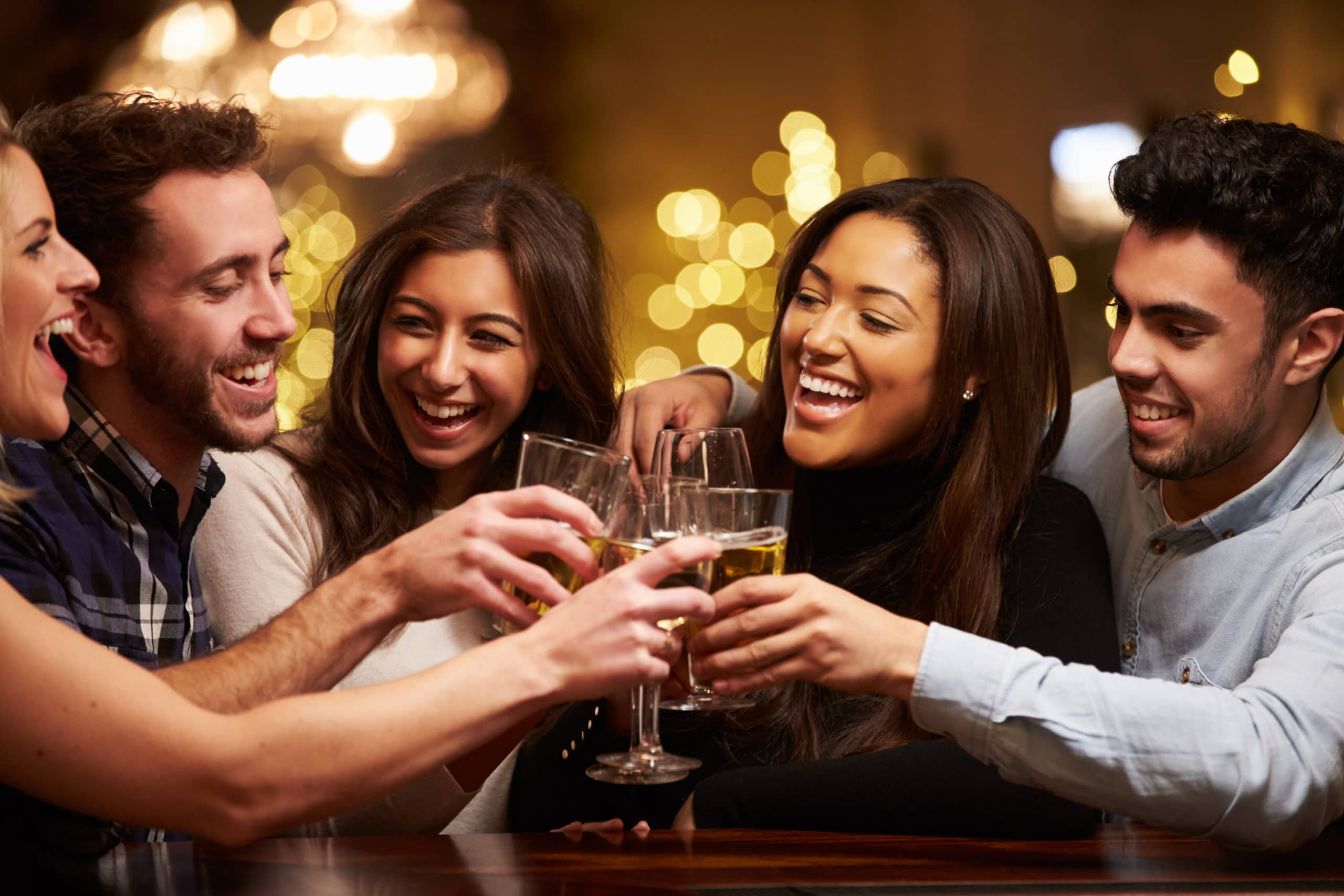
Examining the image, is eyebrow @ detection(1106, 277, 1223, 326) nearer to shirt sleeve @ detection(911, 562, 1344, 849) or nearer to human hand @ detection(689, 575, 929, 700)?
shirt sleeve @ detection(911, 562, 1344, 849)

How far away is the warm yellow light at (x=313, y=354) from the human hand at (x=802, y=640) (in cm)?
331

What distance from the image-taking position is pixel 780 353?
2.03 meters

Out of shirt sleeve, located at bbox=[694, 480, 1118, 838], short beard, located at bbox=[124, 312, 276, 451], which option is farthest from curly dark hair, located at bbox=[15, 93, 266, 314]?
shirt sleeve, located at bbox=[694, 480, 1118, 838]

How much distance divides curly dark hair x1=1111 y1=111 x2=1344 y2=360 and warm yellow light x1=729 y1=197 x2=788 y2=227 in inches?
107

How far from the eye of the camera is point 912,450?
196 cm

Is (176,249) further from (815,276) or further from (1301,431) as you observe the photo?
(1301,431)

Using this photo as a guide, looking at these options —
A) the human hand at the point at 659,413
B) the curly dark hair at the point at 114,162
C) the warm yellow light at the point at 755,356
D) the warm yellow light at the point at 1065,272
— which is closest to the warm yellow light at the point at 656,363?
the warm yellow light at the point at 755,356

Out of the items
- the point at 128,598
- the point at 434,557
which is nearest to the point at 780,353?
the point at 434,557

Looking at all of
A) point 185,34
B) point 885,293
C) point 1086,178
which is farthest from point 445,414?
point 1086,178

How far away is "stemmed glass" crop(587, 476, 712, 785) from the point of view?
126 cm

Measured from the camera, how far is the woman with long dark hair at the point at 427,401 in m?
1.87

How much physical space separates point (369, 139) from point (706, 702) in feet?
10.8

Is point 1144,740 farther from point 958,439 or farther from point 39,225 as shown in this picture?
point 39,225

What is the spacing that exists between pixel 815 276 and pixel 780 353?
0.15m
